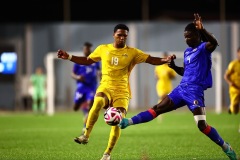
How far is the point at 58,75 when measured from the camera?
3241cm

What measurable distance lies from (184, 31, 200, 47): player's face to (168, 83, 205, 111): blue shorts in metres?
0.71

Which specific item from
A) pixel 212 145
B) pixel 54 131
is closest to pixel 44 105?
pixel 54 131

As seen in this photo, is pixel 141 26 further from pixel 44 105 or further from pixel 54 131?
pixel 54 131

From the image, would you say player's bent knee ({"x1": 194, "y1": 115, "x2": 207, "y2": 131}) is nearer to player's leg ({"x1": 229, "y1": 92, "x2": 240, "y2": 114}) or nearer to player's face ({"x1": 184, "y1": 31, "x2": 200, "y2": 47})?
player's face ({"x1": 184, "y1": 31, "x2": 200, "y2": 47})

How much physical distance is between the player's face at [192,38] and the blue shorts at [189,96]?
71 cm

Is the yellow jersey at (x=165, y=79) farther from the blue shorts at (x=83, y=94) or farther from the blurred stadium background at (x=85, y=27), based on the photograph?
the blurred stadium background at (x=85, y=27)

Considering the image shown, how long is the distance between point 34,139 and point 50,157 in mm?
4356

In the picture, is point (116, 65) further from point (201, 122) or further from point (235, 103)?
point (235, 103)

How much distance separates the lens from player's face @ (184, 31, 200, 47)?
10.9m

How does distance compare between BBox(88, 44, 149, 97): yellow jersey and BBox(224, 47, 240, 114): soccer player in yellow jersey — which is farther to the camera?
BBox(224, 47, 240, 114): soccer player in yellow jersey

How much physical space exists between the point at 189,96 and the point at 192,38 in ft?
3.22

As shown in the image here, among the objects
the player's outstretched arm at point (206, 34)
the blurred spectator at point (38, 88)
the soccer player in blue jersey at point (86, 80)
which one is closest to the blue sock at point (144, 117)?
the player's outstretched arm at point (206, 34)

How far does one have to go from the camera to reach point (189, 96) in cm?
1078

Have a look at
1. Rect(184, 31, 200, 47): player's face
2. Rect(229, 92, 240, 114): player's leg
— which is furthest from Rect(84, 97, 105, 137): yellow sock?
Rect(229, 92, 240, 114): player's leg
